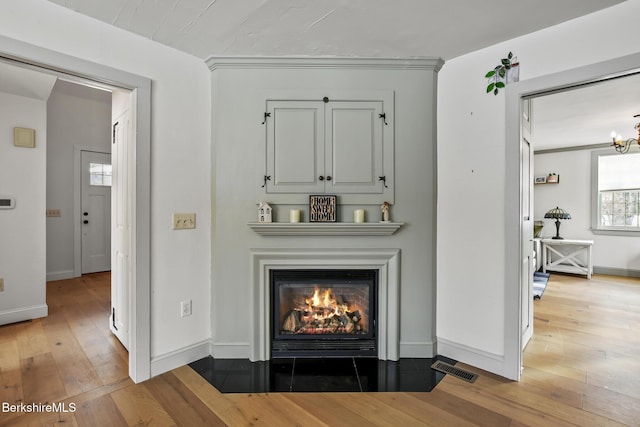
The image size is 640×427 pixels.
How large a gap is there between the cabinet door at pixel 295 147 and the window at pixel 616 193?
5886 millimetres

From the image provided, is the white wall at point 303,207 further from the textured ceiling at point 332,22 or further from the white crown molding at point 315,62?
the textured ceiling at point 332,22

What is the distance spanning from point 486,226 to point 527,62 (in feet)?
3.80

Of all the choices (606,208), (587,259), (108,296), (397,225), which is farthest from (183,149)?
(606,208)

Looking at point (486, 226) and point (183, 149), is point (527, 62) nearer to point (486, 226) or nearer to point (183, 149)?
point (486, 226)

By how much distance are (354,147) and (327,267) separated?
96 cm

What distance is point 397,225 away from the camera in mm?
2172

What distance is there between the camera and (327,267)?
2295 millimetres

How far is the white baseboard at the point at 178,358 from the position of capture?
6.88 ft

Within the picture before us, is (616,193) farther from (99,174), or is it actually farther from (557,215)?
(99,174)

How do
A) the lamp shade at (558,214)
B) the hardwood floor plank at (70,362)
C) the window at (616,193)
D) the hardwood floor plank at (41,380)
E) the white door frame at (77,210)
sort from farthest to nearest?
1. the lamp shade at (558,214)
2. the window at (616,193)
3. the white door frame at (77,210)
4. the hardwood floor plank at (70,362)
5. the hardwood floor plank at (41,380)

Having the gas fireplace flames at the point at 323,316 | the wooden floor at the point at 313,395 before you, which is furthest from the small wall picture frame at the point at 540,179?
the gas fireplace flames at the point at 323,316

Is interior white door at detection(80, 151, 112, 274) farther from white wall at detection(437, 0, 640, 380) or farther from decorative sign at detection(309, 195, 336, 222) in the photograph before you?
white wall at detection(437, 0, 640, 380)

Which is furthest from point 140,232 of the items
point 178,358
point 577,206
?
point 577,206

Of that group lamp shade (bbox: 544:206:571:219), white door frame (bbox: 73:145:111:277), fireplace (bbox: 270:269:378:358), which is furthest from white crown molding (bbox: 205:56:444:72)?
lamp shade (bbox: 544:206:571:219)
